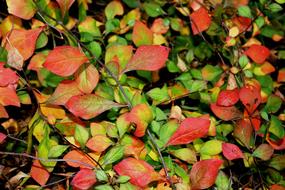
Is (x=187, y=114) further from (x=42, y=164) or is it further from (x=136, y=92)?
(x=42, y=164)

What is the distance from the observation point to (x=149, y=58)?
101cm

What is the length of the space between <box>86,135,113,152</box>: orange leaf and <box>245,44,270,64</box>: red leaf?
548 mm

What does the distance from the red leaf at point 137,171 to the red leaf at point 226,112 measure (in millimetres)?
279

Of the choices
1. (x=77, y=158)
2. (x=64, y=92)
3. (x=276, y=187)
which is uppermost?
(x=64, y=92)

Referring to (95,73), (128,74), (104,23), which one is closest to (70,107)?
(95,73)

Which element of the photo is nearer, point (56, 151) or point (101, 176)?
point (101, 176)

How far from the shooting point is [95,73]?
0.99 m

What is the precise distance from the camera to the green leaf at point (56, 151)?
95 centimetres

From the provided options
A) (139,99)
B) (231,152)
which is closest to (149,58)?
(139,99)

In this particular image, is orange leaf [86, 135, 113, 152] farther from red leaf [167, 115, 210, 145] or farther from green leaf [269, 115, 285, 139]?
green leaf [269, 115, 285, 139]

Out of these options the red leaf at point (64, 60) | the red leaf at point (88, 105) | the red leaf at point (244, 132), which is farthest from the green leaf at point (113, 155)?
the red leaf at point (244, 132)

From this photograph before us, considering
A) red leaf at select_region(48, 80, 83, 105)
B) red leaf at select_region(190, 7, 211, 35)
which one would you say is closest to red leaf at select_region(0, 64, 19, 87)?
red leaf at select_region(48, 80, 83, 105)

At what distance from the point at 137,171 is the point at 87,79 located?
273 millimetres

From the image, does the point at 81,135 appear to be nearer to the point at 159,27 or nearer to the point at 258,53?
the point at 159,27
